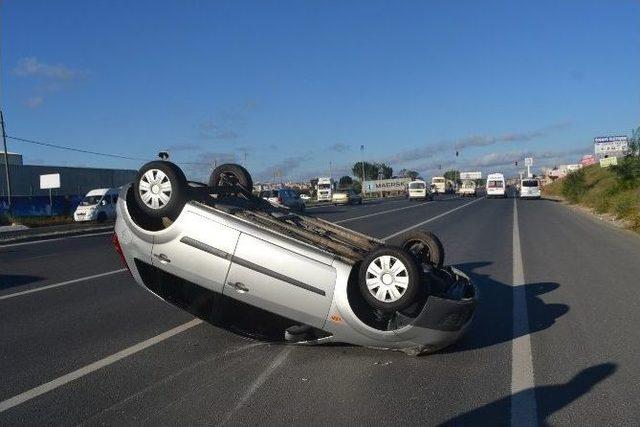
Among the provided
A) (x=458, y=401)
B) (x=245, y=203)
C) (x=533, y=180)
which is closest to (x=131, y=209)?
(x=245, y=203)

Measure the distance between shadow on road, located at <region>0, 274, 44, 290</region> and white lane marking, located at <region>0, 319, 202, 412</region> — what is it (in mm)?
5289

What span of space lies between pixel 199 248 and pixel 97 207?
108ft

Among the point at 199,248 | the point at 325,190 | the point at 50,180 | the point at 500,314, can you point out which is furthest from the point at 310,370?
the point at 325,190

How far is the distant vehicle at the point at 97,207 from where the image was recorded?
36.4 m

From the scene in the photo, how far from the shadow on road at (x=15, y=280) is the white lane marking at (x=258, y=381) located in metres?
6.91

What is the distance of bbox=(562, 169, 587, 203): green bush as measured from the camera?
50.1 m

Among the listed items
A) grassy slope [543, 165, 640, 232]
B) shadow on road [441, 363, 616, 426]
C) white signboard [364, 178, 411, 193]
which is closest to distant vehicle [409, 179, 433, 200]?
grassy slope [543, 165, 640, 232]

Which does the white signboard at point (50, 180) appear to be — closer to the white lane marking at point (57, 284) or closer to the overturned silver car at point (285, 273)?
the white lane marking at point (57, 284)

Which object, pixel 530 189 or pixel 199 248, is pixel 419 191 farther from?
pixel 199 248

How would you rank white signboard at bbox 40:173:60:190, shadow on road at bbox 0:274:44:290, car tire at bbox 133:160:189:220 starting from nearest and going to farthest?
car tire at bbox 133:160:189:220 → shadow on road at bbox 0:274:44:290 → white signboard at bbox 40:173:60:190

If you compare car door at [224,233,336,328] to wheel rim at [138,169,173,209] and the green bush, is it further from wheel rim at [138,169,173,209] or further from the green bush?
the green bush

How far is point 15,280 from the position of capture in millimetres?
11945

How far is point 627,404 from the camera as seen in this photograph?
15.6ft

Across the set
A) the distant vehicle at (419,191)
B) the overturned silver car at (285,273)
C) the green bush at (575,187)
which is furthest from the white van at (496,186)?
the overturned silver car at (285,273)
